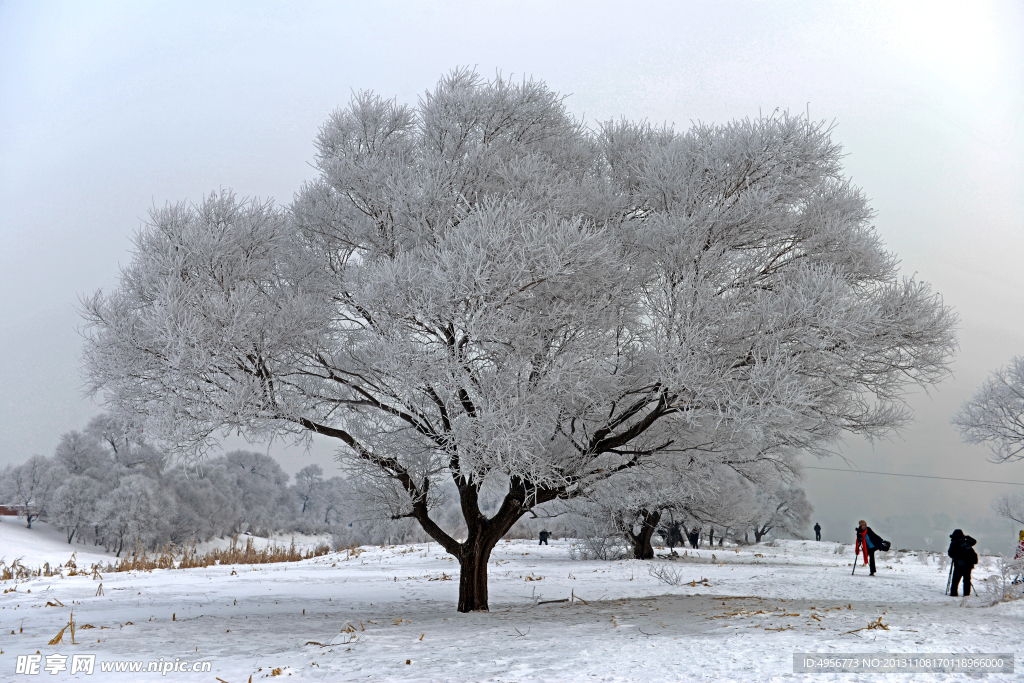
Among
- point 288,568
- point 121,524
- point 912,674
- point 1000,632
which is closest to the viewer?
point 912,674

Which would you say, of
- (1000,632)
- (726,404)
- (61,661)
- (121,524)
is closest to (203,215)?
(61,661)

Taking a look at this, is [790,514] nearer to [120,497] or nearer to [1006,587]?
[1006,587]

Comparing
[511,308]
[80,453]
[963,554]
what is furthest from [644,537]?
[80,453]

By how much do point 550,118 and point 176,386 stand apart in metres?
6.13

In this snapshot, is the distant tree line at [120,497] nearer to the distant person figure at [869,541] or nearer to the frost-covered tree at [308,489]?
the frost-covered tree at [308,489]

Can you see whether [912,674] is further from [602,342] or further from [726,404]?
[602,342]

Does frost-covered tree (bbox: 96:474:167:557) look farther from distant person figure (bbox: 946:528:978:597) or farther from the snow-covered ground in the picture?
distant person figure (bbox: 946:528:978:597)

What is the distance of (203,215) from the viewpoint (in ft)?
24.5

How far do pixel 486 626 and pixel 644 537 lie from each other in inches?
481

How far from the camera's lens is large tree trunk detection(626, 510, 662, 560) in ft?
58.2

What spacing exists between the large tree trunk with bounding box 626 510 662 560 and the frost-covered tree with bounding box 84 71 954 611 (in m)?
9.44

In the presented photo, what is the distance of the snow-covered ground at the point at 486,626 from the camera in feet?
14.7

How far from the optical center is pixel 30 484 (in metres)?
36.2

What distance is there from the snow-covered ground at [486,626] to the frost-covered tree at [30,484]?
29.1 metres
